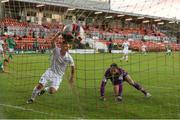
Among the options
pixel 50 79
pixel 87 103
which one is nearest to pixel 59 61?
pixel 50 79

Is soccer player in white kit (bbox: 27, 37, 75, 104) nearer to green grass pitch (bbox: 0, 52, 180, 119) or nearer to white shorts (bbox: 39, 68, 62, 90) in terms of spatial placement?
white shorts (bbox: 39, 68, 62, 90)

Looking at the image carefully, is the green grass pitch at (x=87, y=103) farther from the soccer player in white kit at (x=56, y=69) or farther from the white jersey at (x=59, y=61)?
the white jersey at (x=59, y=61)

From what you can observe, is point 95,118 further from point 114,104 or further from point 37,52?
point 37,52

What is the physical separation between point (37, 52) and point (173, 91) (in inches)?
672

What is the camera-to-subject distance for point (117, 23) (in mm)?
22781

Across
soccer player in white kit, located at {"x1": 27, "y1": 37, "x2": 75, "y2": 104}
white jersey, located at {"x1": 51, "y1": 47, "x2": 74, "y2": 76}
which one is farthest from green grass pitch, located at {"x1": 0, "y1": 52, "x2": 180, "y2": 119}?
white jersey, located at {"x1": 51, "y1": 47, "x2": 74, "y2": 76}

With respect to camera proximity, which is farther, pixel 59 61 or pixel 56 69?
pixel 56 69

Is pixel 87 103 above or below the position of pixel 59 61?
below

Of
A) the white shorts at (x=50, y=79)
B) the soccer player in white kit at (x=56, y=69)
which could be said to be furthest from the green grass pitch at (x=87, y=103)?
the white shorts at (x=50, y=79)

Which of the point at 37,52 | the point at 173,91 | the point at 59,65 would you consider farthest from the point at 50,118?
the point at 37,52

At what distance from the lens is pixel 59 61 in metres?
11.9

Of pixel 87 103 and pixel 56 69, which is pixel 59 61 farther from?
pixel 87 103

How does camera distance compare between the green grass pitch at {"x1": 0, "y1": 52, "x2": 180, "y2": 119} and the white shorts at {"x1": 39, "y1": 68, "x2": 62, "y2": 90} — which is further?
the white shorts at {"x1": 39, "y1": 68, "x2": 62, "y2": 90}

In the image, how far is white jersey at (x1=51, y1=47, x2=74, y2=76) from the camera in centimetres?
1184
